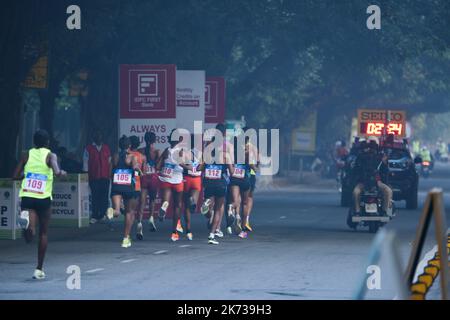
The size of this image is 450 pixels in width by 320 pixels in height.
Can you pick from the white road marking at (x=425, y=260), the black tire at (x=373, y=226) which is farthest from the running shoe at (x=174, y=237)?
the black tire at (x=373, y=226)

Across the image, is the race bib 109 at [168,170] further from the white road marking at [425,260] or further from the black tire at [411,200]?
the black tire at [411,200]

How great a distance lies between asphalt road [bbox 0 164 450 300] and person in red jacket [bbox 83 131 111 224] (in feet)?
1.45

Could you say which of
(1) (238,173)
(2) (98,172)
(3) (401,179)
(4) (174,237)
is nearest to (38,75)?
(2) (98,172)

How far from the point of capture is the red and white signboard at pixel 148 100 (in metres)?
31.2

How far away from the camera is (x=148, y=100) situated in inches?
1242

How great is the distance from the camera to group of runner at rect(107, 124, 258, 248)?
75.2 ft

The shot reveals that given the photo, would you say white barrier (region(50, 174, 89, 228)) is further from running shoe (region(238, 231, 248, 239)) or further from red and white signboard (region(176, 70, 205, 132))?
red and white signboard (region(176, 70, 205, 132))

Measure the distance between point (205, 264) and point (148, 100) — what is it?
12.6m

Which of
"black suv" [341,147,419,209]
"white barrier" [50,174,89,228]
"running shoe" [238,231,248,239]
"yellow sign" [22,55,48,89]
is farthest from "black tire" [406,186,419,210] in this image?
"running shoe" [238,231,248,239]

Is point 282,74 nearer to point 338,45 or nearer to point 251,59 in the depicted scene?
point 251,59

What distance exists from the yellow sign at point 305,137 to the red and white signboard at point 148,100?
124 feet

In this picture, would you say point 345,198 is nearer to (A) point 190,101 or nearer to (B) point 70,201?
(A) point 190,101

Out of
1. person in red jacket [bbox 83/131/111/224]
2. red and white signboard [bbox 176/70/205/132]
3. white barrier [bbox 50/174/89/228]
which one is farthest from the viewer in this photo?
red and white signboard [bbox 176/70/205/132]

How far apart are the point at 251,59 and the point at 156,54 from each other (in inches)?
850
